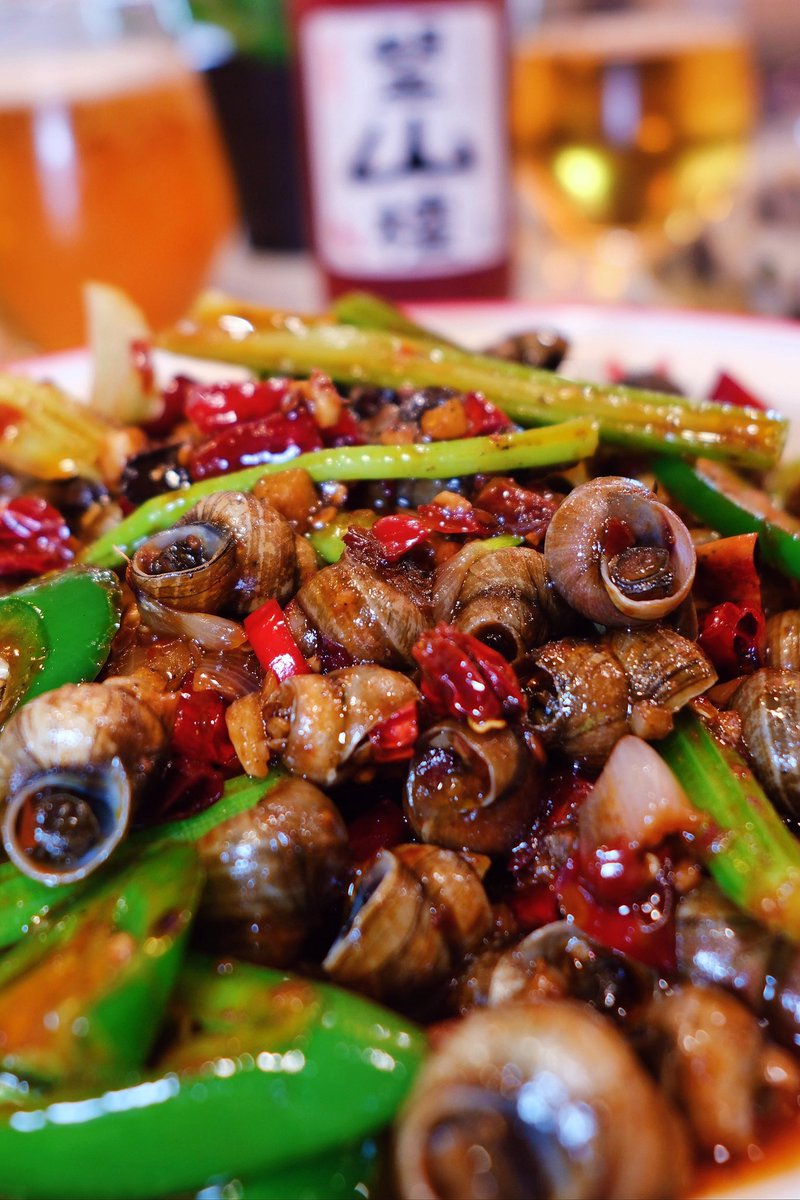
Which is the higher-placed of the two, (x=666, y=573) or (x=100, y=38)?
(x=100, y=38)

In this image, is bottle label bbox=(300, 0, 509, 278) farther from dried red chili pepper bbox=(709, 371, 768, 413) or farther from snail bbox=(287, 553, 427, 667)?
snail bbox=(287, 553, 427, 667)

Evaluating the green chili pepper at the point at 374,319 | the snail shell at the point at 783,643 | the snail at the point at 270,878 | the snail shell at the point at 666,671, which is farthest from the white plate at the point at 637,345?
the snail at the point at 270,878

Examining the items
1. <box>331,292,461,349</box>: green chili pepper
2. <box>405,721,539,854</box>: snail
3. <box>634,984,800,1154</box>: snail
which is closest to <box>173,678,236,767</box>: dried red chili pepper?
<box>405,721,539,854</box>: snail

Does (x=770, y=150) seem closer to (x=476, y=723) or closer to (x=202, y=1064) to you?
(x=476, y=723)

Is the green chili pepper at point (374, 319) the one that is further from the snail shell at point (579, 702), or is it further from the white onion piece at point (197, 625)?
the snail shell at point (579, 702)

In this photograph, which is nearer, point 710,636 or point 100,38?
point 710,636

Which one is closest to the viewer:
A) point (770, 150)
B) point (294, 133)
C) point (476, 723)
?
point (476, 723)

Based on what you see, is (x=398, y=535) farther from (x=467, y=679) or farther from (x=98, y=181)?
(x=98, y=181)

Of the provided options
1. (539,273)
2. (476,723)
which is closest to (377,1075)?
(476,723)
